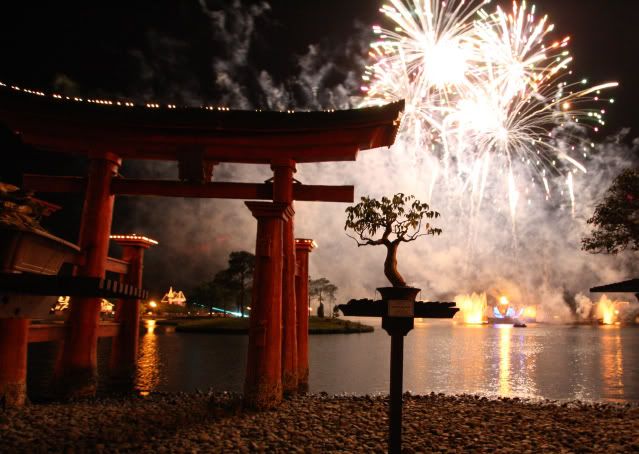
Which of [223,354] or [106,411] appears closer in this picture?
[106,411]

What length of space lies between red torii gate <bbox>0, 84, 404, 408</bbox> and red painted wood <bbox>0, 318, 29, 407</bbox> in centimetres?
165

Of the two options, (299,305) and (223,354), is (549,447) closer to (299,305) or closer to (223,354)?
(299,305)

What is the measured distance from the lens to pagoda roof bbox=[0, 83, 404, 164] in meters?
11.4

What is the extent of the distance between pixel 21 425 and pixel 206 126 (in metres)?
7.56

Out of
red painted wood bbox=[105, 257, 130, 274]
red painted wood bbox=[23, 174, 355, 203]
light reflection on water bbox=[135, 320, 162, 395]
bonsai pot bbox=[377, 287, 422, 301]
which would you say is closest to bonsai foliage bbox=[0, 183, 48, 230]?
bonsai pot bbox=[377, 287, 422, 301]

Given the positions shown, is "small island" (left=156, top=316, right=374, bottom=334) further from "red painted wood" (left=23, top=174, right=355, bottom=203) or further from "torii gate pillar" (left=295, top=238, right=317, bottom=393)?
"red painted wood" (left=23, top=174, right=355, bottom=203)

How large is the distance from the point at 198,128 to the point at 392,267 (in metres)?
6.56

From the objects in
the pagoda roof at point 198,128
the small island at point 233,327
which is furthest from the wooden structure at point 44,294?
the small island at point 233,327

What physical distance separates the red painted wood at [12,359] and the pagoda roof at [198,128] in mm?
5062

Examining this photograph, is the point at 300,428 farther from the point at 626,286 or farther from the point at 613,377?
the point at 613,377

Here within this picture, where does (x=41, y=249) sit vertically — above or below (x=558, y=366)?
above

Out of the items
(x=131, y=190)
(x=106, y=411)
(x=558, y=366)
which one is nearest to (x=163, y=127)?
(x=131, y=190)

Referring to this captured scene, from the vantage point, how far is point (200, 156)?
39.5 ft

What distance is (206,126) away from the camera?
11633 mm
